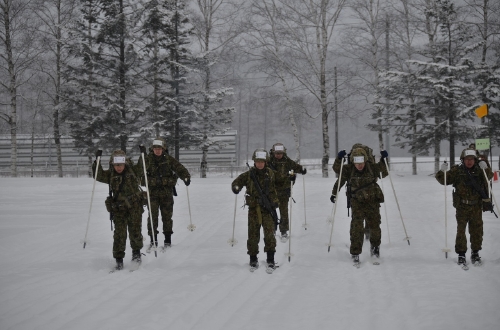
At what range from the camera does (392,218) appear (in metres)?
10.4

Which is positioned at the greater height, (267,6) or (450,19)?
(267,6)

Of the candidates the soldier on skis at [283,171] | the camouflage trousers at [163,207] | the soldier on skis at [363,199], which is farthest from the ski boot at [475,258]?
the camouflage trousers at [163,207]

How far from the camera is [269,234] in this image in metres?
6.20

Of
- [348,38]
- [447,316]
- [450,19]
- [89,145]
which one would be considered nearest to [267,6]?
[348,38]

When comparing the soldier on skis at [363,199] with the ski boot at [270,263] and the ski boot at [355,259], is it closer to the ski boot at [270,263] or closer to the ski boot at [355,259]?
the ski boot at [355,259]

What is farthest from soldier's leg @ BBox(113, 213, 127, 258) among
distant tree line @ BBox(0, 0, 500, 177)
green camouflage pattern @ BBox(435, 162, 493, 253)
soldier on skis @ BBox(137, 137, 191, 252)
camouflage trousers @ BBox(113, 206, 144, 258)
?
distant tree line @ BBox(0, 0, 500, 177)

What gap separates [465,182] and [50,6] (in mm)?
27865

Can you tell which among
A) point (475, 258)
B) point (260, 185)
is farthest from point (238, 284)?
point (475, 258)

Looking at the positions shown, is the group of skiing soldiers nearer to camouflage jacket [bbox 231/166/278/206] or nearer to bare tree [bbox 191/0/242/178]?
camouflage jacket [bbox 231/166/278/206]

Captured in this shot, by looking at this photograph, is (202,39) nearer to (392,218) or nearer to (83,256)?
(392,218)

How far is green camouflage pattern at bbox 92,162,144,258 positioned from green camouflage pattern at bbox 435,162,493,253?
17.6ft

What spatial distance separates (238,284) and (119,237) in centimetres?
225

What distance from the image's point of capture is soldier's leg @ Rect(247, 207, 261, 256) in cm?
615

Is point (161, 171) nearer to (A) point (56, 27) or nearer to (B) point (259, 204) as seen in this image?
(B) point (259, 204)
